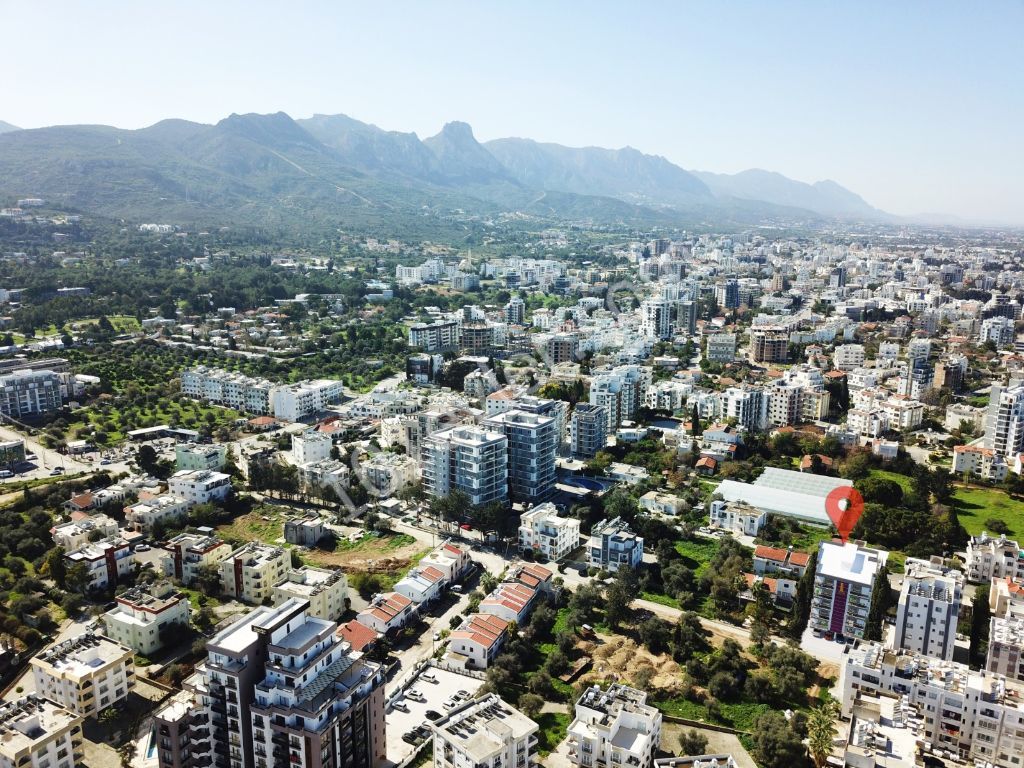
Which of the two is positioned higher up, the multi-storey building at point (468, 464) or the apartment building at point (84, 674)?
the multi-storey building at point (468, 464)

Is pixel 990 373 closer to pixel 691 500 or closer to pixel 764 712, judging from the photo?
pixel 691 500

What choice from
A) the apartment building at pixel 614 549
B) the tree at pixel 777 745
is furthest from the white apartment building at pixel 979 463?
the tree at pixel 777 745

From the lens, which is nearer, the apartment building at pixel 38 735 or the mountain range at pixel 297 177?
the apartment building at pixel 38 735

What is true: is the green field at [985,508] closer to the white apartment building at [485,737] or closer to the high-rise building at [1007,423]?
the high-rise building at [1007,423]

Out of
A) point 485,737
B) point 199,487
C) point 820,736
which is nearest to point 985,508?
point 820,736

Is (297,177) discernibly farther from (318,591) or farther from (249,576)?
(318,591)

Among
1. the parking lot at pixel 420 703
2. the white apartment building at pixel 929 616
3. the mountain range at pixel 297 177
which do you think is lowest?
the parking lot at pixel 420 703

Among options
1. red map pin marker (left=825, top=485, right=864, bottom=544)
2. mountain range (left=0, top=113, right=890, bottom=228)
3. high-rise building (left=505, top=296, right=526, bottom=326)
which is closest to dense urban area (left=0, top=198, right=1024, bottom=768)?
red map pin marker (left=825, top=485, right=864, bottom=544)
